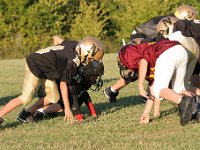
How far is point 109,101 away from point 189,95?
3.19 metres

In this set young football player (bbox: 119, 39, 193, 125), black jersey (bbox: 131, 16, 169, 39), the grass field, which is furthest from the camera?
black jersey (bbox: 131, 16, 169, 39)

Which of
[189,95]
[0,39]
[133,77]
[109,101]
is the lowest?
[0,39]

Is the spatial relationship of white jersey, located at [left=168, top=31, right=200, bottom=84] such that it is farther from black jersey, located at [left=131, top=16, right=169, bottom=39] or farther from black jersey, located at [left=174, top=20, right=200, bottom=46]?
black jersey, located at [left=131, top=16, right=169, bottom=39]

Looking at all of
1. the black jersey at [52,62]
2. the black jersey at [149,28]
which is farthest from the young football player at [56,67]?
the black jersey at [149,28]

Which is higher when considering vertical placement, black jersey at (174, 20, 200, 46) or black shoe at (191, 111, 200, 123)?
black jersey at (174, 20, 200, 46)

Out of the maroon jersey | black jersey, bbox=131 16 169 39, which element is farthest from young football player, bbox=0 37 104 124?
black jersey, bbox=131 16 169 39

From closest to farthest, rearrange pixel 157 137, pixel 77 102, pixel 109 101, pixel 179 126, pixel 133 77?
1. pixel 157 137
2. pixel 179 126
3. pixel 77 102
4. pixel 133 77
5. pixel 109 101

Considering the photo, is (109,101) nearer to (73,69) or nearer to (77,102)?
(77,102)

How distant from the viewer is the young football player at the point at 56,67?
6505 mm

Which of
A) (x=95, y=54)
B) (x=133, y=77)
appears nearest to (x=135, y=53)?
(x=95, y=54)

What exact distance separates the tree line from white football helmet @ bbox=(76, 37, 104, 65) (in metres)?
36.3

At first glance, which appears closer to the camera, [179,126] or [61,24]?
[179,126]

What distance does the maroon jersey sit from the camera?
246 inches

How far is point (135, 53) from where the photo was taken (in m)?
6.46
